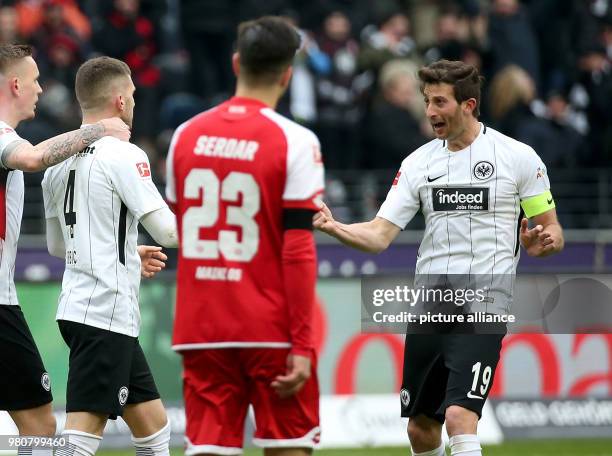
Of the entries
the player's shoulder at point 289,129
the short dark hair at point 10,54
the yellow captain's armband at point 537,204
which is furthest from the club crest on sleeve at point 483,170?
the short dark hair at point 10,54

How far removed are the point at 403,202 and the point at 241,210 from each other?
2248 mm

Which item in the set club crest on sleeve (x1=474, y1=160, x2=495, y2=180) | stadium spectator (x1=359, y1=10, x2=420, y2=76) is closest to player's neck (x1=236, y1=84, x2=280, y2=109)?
club crest on sleeve (x1=474, y1=160, x2=495, y2=180)

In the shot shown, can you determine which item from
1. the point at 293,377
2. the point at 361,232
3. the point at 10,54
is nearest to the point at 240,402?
the point at 293,377

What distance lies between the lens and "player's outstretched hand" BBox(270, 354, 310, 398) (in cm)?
568

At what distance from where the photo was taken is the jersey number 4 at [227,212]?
575 cm

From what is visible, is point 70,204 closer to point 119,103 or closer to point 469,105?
point 119,103

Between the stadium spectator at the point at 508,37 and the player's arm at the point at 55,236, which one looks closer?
the player's arm at the point at 55,236

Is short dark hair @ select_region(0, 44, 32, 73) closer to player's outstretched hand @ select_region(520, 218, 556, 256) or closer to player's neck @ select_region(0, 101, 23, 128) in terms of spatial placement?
player's neck @ select_region(0, 101, 23, 128)

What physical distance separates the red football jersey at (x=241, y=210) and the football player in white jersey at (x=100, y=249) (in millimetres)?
1202

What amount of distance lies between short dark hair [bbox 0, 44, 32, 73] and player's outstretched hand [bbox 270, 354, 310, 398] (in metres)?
2.80

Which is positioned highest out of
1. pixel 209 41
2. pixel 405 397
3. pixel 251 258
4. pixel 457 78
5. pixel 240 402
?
pixel 209 41

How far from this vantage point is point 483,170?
7.62 meters

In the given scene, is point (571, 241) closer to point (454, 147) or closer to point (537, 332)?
point (537, 332)

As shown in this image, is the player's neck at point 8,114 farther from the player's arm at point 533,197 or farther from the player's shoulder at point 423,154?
the player's arm at point 533,197
